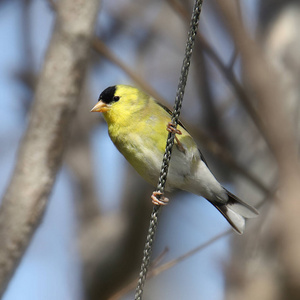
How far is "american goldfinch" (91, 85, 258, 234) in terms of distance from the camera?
9.95 ft

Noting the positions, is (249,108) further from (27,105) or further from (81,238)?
(27,105)

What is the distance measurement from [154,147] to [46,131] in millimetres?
682

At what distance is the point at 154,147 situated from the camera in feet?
9.90

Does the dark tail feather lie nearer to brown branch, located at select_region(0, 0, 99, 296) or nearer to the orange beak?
the orange beak

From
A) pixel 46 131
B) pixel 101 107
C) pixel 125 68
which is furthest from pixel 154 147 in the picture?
pixel 125 68

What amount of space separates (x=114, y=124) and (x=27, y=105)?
3637mm

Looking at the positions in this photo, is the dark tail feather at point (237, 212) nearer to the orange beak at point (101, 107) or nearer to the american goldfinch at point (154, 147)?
the american goldfinch at point (154, 147)

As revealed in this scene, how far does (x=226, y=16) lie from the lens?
3.39 metres

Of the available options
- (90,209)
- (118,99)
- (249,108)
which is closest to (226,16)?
(249,108)

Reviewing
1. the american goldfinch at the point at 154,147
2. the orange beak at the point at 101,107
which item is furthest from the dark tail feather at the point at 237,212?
the orange beak at the point at 101,107

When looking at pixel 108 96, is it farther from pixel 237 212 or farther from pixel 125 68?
pixel 237 212

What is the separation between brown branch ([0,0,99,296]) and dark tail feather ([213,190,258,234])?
3.65 ft

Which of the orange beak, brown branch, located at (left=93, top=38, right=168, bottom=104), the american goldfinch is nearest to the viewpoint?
the american goldfinch

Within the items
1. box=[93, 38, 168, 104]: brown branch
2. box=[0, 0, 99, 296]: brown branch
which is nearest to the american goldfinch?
box=[0, 0, 99, 296]: brown branch
